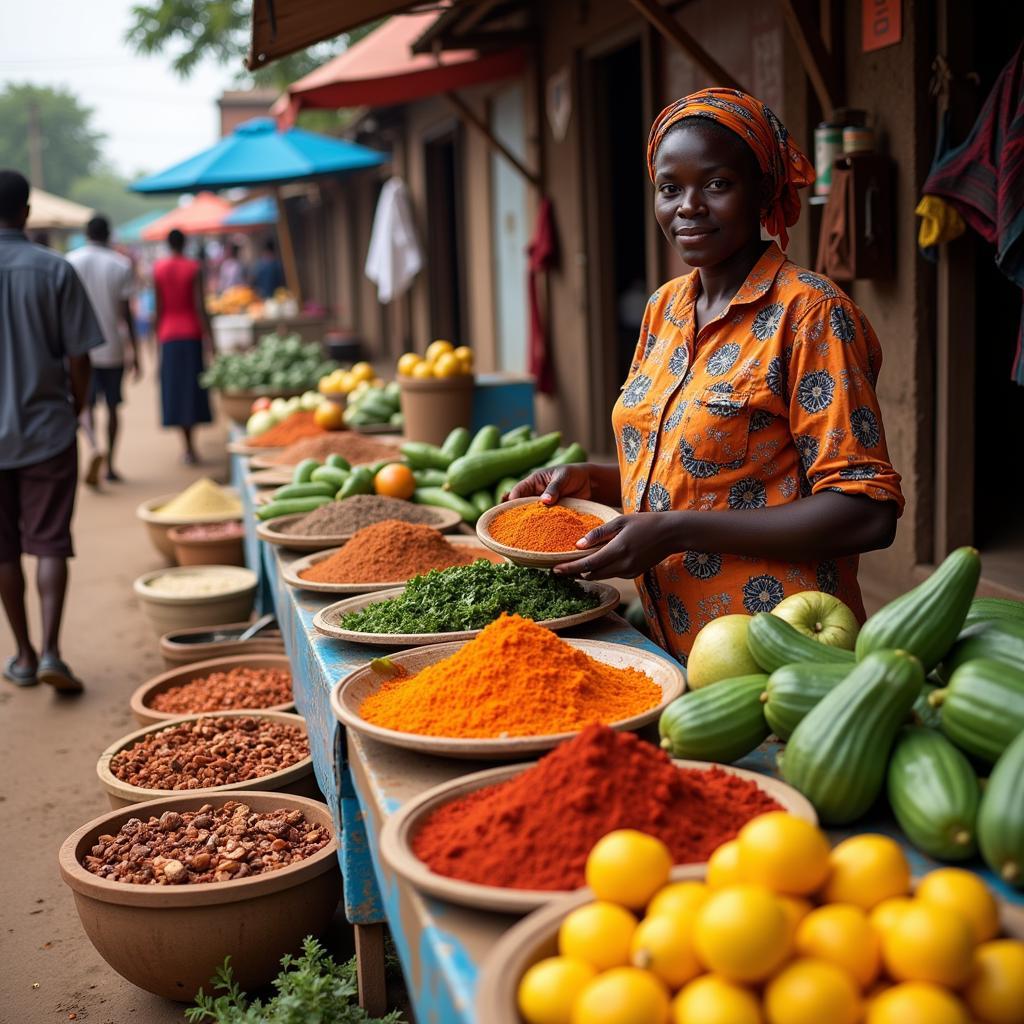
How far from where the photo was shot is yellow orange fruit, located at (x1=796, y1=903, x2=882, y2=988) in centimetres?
112

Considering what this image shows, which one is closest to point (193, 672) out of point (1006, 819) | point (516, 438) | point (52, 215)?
point (516, 438)

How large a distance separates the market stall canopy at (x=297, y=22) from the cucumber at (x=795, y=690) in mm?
3556

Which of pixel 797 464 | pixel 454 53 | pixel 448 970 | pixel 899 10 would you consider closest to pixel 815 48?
pixel 899 10

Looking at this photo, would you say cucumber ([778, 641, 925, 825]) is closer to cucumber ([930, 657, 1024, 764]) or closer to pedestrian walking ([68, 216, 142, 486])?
cucumber ([930, 657, 1024, 764])

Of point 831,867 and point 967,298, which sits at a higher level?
point 967,298

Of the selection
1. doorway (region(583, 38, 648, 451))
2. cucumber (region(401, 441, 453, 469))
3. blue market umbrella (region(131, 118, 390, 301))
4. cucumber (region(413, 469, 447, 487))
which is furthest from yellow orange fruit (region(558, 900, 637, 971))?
blue market umbrella (region(131, 118, 390, 301))

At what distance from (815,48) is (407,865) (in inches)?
156

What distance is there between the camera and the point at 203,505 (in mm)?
6492

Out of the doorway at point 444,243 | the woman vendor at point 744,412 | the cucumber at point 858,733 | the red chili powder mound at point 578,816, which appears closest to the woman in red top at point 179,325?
the doorway at point 444,243

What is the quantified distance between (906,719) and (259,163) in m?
9.75

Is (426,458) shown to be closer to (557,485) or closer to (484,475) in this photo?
(484,475)

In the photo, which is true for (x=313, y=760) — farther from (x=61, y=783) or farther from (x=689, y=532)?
(x=61, y=783)

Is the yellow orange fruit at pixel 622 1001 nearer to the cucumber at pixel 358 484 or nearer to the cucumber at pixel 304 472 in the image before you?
the cucumber at pixel 358 484

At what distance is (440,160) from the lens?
41.0 feet
